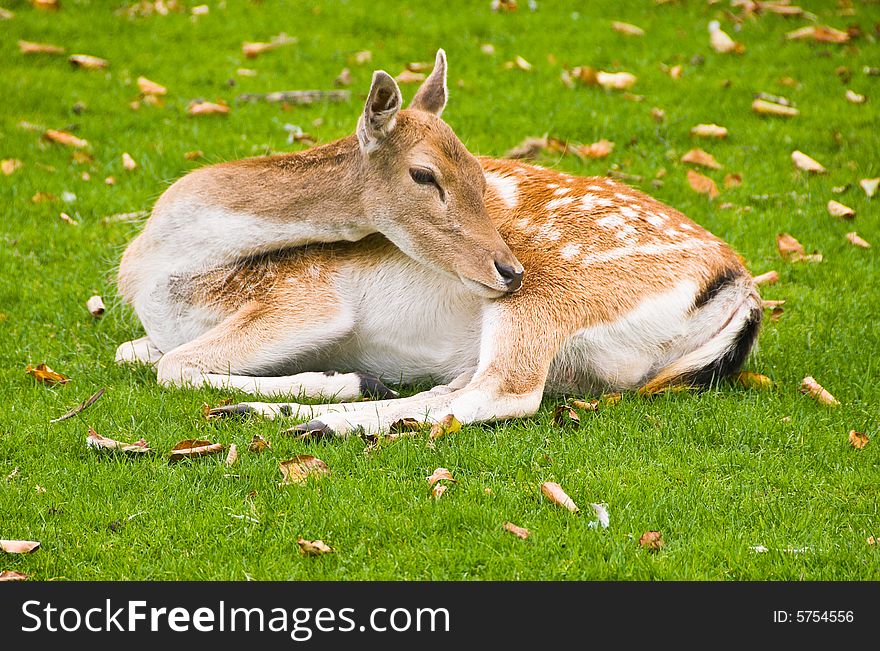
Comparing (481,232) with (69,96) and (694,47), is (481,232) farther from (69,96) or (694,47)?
(694,47)

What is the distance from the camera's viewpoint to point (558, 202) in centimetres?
539

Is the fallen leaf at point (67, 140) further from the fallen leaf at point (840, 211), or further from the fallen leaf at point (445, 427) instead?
the fallen leaf at point (840, 211)

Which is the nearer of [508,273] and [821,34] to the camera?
[508,273]

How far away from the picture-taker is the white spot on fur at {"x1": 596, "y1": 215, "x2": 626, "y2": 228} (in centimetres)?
524

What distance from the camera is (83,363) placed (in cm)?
540

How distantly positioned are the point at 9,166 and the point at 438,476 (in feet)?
17.8

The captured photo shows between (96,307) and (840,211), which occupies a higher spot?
(840,211)

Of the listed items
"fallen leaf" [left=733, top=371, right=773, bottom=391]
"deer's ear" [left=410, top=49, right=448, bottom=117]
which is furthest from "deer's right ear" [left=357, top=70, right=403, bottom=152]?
"fallen leaf" [left=733, top=371, right=773, bottom=391]

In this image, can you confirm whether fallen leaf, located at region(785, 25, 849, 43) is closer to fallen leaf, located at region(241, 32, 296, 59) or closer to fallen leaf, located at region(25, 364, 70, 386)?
fallen leaf, located at region(241, 32, 296, 59)

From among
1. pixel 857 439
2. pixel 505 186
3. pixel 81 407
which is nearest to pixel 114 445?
pixel 81 407

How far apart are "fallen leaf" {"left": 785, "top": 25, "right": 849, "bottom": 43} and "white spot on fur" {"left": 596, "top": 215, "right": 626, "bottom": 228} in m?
6.54

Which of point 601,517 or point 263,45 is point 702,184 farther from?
point 263,45
